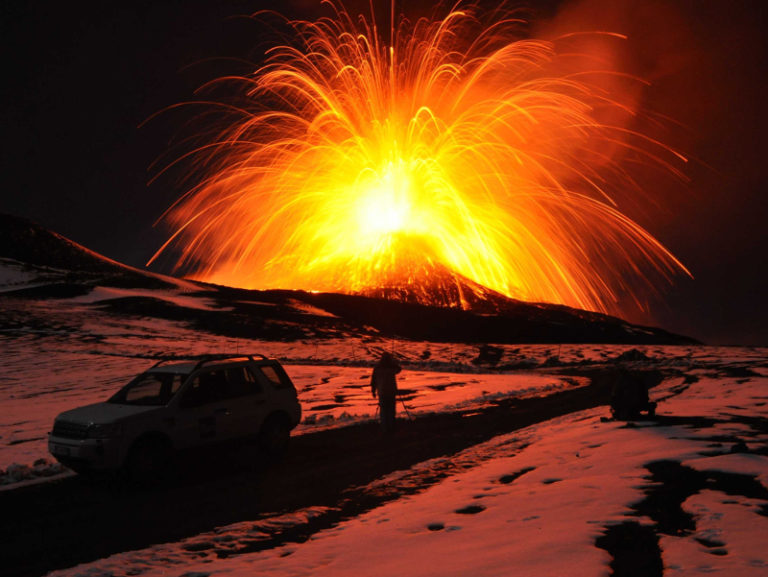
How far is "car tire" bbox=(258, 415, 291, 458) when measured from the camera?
42.5 ft

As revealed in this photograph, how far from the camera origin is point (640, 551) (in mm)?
6715

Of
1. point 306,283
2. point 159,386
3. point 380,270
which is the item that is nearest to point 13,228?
point 306,283

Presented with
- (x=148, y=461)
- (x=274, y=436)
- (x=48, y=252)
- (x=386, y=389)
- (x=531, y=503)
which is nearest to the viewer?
(x=531, y=503)

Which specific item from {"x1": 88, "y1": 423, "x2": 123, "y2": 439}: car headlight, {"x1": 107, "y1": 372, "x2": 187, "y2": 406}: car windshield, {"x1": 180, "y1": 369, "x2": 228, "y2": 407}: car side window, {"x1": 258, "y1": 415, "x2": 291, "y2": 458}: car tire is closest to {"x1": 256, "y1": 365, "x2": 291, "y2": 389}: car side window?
{"x1": 258, "y1": 415, "x2": 291, "y2": 458}: car tire

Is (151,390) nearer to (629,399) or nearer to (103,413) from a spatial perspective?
(103,413)

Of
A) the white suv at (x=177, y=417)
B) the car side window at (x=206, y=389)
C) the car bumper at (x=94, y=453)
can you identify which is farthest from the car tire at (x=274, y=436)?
the car bumper at (x=94, y=453)

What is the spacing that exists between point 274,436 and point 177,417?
232 centimetres

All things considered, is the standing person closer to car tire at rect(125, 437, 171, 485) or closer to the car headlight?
car tire at rect(125, 437, 171, 485)

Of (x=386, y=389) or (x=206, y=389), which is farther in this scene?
(x=386, y=389)

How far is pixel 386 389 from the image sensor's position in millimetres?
16266

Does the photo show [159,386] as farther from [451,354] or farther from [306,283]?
[306,283]

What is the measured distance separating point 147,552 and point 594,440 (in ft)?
31.3

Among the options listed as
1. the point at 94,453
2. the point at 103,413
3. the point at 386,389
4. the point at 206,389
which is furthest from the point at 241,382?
the point at 386,389

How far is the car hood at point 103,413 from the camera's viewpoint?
35.0 ft
